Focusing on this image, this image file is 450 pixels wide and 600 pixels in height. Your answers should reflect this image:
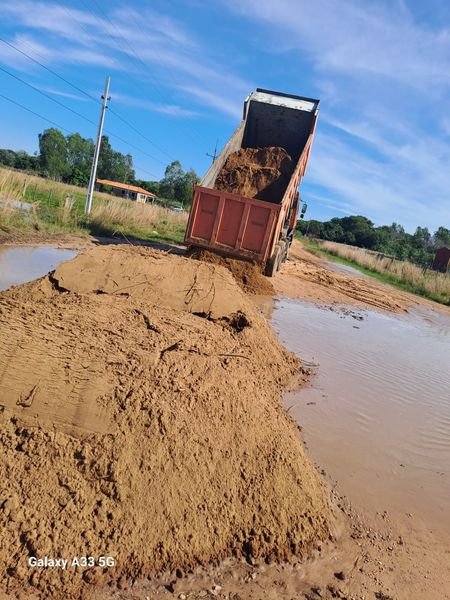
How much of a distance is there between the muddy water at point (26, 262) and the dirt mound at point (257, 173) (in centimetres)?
438

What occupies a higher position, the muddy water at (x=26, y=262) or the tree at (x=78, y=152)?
the tree at (x=78, y=152)

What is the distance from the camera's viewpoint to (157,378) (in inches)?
124

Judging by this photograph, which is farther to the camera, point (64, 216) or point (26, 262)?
point (64, 216)

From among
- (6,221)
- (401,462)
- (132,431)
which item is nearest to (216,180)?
(6,221)

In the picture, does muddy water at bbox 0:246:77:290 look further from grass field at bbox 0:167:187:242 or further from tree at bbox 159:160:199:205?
tree at bbox 159:160:199:205

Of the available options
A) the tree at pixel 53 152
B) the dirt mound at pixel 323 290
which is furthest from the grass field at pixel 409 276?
the tree at pixel 53 152

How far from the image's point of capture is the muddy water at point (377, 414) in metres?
3.69

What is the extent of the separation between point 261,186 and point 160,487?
33.9ft

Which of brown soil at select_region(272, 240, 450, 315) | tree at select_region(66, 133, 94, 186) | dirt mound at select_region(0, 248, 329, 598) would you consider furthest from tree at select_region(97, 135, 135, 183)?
dirt mound at select_region(0, 248, 329, 598)

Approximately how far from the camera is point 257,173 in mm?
12039

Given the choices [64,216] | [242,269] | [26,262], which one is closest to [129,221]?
[64,216]

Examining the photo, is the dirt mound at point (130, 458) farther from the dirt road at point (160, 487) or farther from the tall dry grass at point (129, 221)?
the tall dry grass at point (129, 221)

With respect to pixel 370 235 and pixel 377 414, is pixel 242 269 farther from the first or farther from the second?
pixel 370 235

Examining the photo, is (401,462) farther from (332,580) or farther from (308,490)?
(332,580)
